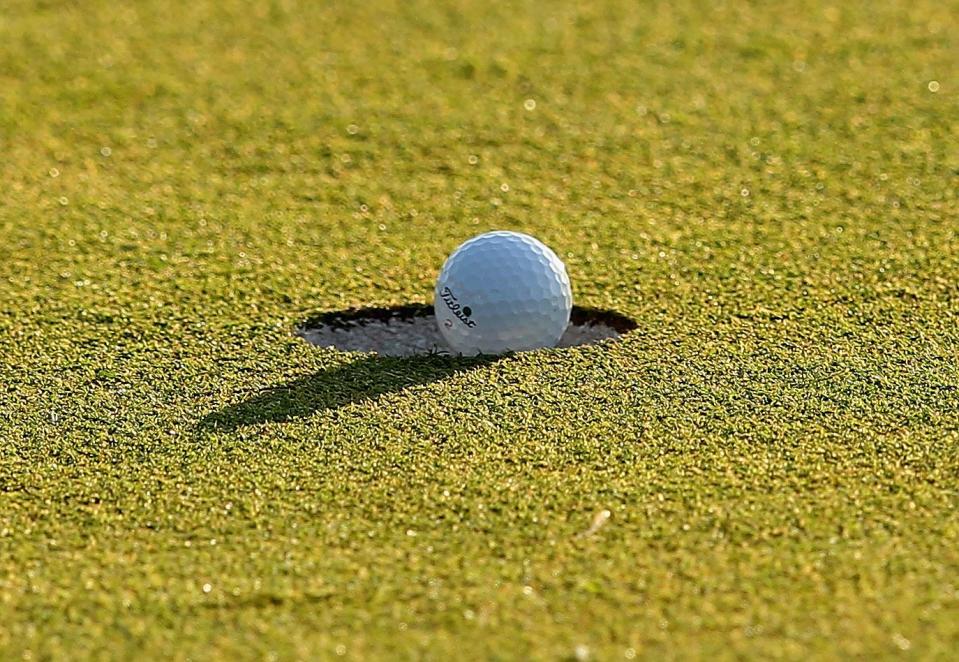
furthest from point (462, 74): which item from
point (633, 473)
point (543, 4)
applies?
point (633, 473)

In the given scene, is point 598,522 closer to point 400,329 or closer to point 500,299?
point 500,299

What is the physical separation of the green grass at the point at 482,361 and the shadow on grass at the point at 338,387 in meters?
0.01

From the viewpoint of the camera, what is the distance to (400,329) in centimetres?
525

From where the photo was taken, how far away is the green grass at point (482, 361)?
352 cm

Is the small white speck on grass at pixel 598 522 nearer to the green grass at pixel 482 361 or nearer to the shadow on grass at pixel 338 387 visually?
the green grass at pixel 482 361

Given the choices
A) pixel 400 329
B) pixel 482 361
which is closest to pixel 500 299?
pixel 482 361

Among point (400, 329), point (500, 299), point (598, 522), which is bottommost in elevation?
point (400, 329)

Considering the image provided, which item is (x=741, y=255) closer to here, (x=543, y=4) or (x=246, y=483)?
(x=246, y=483)

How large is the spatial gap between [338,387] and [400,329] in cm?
62

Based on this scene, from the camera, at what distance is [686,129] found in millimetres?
7059

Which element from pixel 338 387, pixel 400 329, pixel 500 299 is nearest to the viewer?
pixel 338 387

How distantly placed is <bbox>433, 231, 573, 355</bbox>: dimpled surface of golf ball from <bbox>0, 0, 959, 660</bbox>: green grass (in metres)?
0.09

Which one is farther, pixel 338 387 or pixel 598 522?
pixel 338 387

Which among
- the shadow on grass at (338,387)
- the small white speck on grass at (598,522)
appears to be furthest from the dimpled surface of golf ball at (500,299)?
the small white speck on grass at (598,522)
